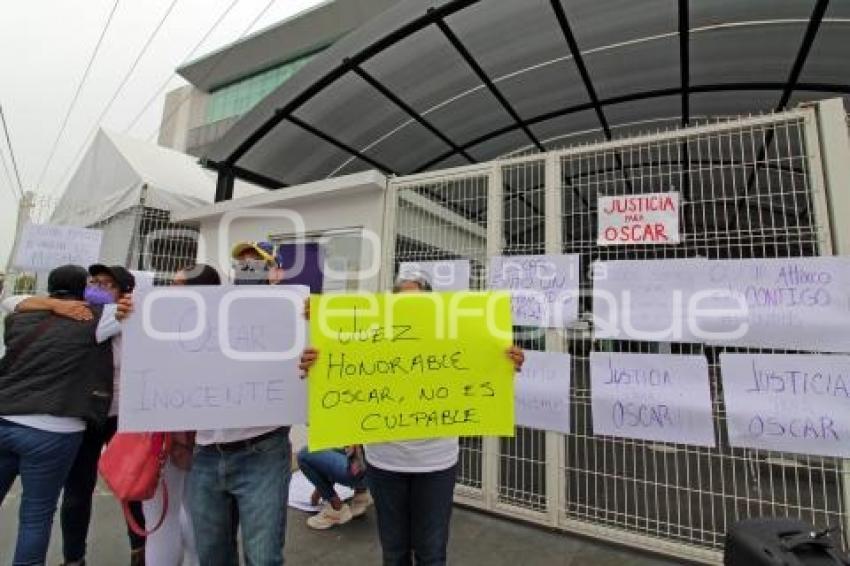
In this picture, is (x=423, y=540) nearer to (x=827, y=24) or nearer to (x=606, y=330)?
(x=606, y=330)

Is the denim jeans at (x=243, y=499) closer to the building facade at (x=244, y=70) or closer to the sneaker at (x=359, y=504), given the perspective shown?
the sneaker at (x=359, y=504)

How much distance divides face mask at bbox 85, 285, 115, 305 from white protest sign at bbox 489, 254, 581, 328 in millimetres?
2429

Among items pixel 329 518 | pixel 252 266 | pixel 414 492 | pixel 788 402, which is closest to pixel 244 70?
pixel 329 518

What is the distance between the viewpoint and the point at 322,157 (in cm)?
673

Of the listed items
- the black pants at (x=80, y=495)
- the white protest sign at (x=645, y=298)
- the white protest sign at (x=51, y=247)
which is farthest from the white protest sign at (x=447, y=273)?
the white protest sign at (x=51, y=247)

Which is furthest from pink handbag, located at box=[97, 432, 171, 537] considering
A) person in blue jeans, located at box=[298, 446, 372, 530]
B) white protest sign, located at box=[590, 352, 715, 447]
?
white protest sign, located at box=[590, 352, 715, 447]

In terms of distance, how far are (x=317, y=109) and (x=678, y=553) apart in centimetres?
550

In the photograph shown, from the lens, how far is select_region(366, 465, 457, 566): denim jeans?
2.08 m

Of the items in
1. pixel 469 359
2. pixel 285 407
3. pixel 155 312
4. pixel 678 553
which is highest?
pixel 155 312

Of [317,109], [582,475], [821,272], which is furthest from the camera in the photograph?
[317,109]

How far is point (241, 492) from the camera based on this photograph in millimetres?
1982

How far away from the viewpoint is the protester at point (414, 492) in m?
2.06

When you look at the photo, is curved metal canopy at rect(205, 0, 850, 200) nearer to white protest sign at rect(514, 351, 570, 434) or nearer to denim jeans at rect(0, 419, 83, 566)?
white protest sign at rect(514, 351, 570, 434)

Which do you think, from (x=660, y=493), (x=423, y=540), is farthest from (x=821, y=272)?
(x=423, y=540)
